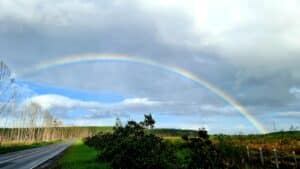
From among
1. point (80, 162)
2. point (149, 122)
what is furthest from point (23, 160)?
point (149, 122)

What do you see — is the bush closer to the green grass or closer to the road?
the green grass

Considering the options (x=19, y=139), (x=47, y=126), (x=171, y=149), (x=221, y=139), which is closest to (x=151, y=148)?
(x=171, y=149)

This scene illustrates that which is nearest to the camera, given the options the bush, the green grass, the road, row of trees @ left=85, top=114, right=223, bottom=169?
row of trees @ left=85, top=114, right=223, bottom=169

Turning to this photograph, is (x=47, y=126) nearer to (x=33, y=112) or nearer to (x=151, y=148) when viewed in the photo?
(x=33, y=112)

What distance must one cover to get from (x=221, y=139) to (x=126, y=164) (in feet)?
15.4

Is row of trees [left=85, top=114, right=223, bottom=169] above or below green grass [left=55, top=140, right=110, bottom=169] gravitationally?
above

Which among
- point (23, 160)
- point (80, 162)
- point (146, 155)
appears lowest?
point (23, 160)

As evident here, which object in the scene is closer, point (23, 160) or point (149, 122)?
point (149, 122)

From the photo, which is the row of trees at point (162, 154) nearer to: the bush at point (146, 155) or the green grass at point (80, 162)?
the bush at point (146, 155)

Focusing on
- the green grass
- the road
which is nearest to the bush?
the green grass

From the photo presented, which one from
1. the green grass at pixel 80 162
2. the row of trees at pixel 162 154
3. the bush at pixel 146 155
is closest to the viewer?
the row of trees at pixel 162 154

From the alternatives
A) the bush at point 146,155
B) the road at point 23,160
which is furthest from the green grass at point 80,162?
the bush at point 146,155

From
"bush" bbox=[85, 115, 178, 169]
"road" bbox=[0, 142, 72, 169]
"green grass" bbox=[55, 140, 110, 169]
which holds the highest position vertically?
"bush" bbox=[85, 115, 178, 169]

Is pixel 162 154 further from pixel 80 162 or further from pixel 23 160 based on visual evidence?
pixel 23 160
